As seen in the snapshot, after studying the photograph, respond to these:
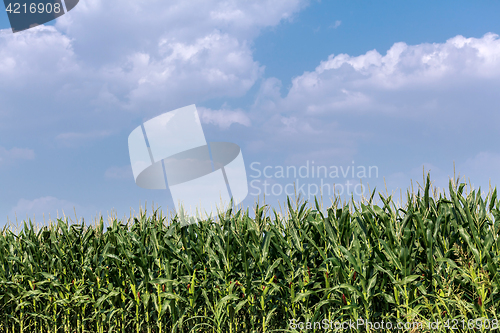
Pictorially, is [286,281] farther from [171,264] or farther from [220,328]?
[171,264]

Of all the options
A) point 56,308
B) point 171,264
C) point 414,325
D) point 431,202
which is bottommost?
point 414,325

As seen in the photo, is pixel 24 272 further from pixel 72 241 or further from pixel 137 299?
pixel 137 299

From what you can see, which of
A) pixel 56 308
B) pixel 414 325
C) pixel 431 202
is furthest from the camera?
pixel 56 308

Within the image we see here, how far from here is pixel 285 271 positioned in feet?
21.1

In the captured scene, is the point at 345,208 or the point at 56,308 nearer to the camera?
the point at 345,208

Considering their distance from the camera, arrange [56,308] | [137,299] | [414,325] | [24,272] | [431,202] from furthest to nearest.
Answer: [24,272]
[56,308]
[137,299]
[431,202]
[414,325]

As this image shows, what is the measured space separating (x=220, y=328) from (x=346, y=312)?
2.11 metres

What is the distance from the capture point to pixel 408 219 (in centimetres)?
608

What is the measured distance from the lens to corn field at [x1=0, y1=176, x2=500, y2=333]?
19.0ft

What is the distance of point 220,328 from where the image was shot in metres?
6.32

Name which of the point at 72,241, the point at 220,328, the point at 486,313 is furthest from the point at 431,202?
the point at 72,241

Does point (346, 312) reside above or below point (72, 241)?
below

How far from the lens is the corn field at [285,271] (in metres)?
5.80

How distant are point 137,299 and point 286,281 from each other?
281cm
